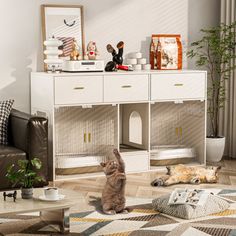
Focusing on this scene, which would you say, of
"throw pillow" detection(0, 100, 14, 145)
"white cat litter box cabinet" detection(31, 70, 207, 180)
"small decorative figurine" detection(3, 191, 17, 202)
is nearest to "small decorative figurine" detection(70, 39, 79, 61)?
"white cat litter box cabinet" detection(31, 70, 207, 180)

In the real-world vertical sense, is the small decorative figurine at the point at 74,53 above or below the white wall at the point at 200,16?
below

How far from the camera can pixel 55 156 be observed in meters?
5.57

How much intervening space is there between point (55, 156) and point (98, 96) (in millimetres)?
682

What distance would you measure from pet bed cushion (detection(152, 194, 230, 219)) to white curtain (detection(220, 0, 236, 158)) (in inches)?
82.7

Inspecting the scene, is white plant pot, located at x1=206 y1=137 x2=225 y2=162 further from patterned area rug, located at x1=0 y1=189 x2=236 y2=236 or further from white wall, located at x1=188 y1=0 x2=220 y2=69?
patterned area rug, located at x1=0 y1=189 x2=236 y2=236

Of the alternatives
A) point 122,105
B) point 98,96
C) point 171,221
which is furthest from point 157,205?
point 122,105

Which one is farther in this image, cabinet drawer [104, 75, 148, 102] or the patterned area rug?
cabinet drawer [104, 75, 148, 102]

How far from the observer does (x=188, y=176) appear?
17.7ft

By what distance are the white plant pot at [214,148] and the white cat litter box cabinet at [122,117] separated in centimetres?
12

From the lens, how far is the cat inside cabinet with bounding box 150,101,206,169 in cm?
611

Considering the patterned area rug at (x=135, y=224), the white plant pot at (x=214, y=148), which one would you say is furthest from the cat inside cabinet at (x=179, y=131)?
the patterned area rug at (x=135, y=224)

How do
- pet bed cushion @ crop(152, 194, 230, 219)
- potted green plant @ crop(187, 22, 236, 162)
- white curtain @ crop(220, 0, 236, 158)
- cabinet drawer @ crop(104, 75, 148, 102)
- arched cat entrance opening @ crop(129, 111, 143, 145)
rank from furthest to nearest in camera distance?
white curtain @ crop(220, 0, 236, 158)
potted green plant @ crop(187, 22, 236, 162)
arched cat entrance opening @ crop(129, 111, 143, 145)
cabinet drawer @ crop(104, 75, 148, 102)
pet bed cushion @ crop(152, 194, 230, 219)

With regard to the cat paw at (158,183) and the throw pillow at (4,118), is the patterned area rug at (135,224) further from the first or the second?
the throw pillow at (4,118)

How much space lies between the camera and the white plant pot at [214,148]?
6227 millimetres
